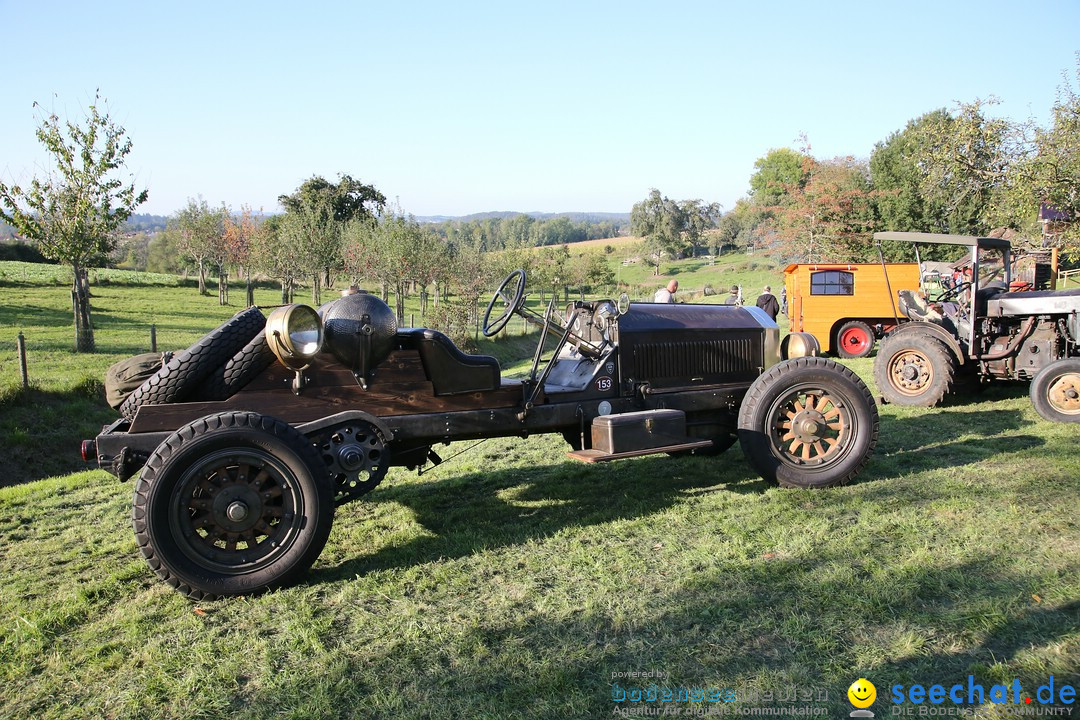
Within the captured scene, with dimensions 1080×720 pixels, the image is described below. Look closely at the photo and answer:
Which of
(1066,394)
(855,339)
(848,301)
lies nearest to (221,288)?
(848,301)

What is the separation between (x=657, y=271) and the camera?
54.6 metres

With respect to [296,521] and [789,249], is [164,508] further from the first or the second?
[789,249]

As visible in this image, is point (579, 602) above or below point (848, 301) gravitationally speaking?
below

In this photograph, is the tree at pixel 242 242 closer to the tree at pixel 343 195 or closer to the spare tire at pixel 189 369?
the tree at pixel 343 195

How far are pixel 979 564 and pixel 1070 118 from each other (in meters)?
11.4

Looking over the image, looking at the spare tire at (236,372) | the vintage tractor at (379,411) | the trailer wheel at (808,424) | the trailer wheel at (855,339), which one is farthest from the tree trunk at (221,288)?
the trailer wheel at (808,424)

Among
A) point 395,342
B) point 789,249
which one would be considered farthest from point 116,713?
point 789,249

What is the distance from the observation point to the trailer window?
16.8 metres

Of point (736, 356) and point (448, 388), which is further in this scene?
point (736, 356)

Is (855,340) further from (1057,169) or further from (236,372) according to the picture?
(236,372)

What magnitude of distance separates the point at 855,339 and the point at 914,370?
7839 millimetres

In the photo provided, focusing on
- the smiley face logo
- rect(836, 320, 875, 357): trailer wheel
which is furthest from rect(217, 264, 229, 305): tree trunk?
A: the smiley face logo

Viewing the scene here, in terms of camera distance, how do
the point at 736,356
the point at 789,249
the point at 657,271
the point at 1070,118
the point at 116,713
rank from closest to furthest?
the point at 116,713, the point at 736,356, the point at 1070,118, the point at 789,249, the point at 657,271

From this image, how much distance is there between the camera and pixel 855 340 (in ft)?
55.1
